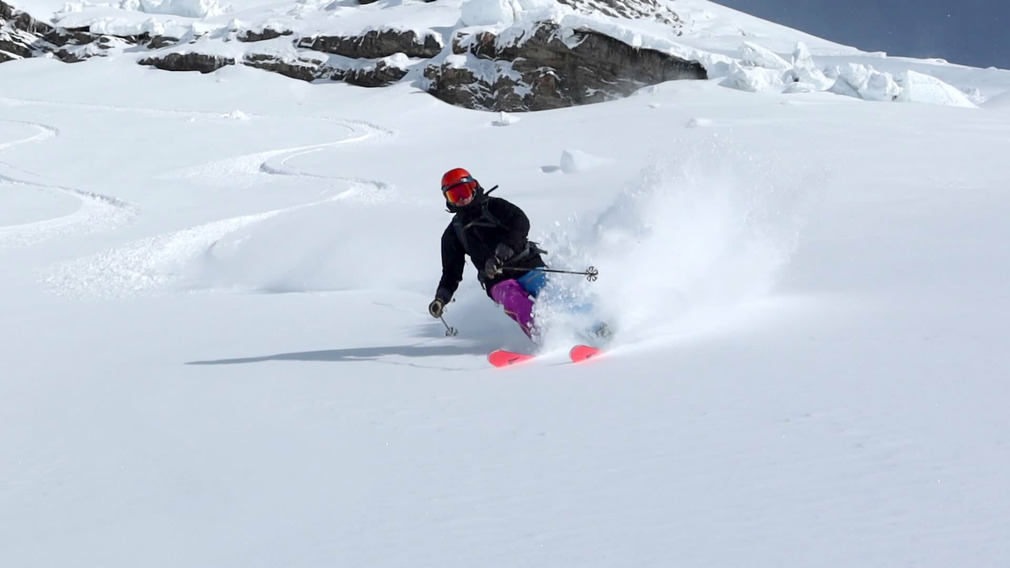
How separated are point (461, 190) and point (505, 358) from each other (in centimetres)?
154

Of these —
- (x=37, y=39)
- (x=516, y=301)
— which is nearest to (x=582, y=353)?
(x=516, y=301)

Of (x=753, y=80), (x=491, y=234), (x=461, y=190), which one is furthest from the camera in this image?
(x=753, y=80)

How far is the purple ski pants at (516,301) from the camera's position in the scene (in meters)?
6.24

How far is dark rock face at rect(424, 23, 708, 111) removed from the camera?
3120cm

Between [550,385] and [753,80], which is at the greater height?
[550,385]

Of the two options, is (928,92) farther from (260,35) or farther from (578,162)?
(260,35)

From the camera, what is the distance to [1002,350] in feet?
14.3

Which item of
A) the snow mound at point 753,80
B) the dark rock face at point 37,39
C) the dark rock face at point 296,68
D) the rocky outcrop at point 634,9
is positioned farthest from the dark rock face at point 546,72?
the dark rock face at point 37,39

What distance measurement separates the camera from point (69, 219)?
15.8 m

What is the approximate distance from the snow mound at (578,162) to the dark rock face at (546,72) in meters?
14.2

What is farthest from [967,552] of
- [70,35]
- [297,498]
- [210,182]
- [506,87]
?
[70,35]

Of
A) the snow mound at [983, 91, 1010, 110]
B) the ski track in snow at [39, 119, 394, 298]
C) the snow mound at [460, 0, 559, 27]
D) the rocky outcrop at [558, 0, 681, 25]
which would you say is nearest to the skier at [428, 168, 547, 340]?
the ski track in snow at [39, 119, 394, 298]

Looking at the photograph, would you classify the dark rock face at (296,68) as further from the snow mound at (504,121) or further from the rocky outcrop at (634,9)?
the rocky outcrop at (634,9)

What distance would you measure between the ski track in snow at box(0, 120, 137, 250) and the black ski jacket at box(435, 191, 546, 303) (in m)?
10.5
